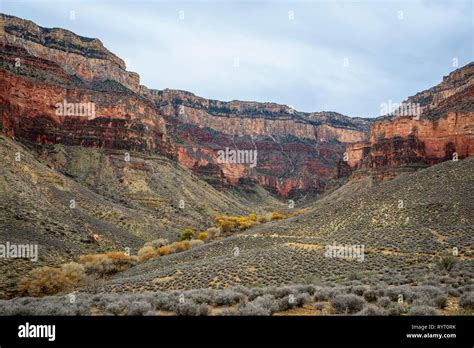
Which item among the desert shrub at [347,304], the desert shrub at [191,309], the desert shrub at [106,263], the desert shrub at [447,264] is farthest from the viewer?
the desert shrub at [106,263]

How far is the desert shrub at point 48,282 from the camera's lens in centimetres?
2524

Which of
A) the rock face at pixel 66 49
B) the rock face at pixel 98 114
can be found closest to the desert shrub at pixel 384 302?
the rock face at pixel 98 114

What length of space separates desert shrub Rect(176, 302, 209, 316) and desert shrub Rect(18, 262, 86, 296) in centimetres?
1719

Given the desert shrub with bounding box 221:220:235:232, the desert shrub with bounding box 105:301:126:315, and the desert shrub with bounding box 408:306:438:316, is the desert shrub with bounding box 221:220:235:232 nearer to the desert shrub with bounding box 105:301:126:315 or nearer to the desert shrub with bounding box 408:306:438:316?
the desert shrub with bounding box 105:301:126:315

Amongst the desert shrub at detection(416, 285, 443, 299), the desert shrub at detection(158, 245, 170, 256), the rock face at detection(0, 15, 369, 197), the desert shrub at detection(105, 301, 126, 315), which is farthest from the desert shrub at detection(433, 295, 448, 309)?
the rock face at detection(0, 15, 369, 197)

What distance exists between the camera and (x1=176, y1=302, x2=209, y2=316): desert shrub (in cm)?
1127

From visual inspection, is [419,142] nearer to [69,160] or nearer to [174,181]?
[174,181]

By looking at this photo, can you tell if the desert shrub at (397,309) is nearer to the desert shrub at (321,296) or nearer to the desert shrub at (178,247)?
the desert shrub at (321,296)

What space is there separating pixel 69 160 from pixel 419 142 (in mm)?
78268

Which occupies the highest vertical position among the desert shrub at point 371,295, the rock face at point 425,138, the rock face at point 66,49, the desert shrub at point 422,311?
the rock face at point 66,49

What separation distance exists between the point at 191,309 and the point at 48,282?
1818 cm

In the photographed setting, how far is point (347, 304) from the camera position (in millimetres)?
11266

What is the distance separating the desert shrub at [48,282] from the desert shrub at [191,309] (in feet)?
56.4

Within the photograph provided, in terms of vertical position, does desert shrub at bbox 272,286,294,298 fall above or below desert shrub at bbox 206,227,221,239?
above
